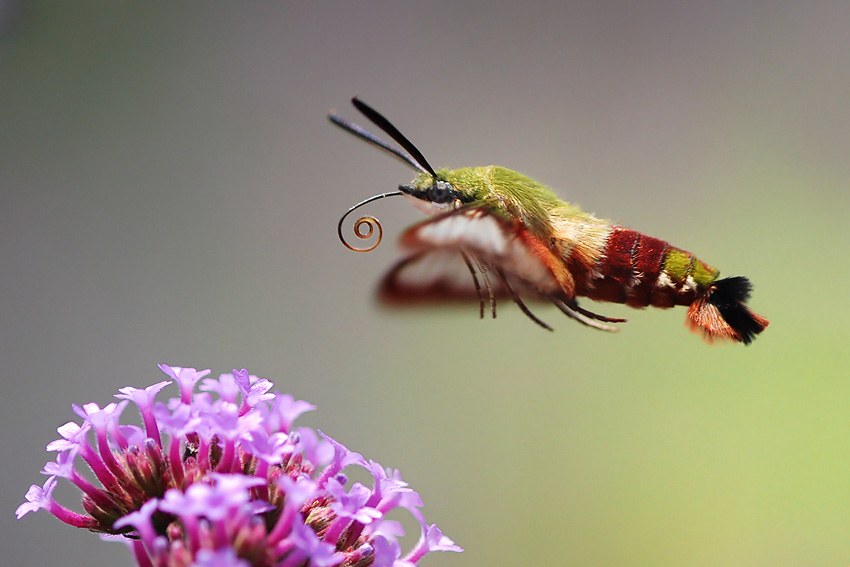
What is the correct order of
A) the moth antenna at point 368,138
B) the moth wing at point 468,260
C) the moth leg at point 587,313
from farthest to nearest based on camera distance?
the moth antenna at point 368,138
the moth leg at point 587,313
the moth wing at point 468,260

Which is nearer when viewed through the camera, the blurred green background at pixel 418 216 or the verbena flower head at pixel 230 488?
the verbena flower head at pixel 230 488

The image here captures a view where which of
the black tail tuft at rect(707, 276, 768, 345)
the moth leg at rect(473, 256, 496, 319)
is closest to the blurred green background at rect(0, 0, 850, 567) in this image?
the black tail tuft at rect(707, 276, 768, 345)

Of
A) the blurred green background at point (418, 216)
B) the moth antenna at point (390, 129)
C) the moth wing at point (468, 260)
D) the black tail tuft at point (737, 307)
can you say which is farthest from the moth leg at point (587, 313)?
the blurred green background at point (418, 216)

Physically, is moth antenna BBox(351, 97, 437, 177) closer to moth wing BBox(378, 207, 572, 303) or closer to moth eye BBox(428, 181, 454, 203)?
moth eye BBox(428, 181, 454, 203)

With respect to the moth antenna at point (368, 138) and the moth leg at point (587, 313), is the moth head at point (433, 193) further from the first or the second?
the moth leg at point (587, 313)

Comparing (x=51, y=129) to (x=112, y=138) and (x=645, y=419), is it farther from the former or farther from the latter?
(x=645, y=419)

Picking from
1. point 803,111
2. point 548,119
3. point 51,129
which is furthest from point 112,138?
point 803,111
